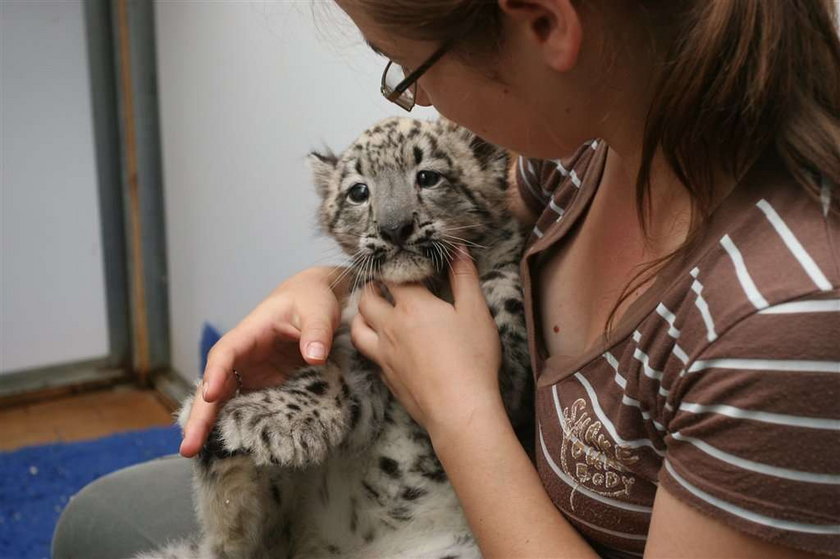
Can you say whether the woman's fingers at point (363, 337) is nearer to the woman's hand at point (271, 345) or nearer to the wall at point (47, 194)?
the woman's hand at point (271, 345)

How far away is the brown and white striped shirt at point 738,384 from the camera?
0.86 metres

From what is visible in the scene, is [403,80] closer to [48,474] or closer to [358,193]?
[358,193]

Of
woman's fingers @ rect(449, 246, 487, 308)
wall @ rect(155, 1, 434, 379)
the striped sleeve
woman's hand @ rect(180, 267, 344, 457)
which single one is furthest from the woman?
wall @ rect(155, 1, 434, 379)

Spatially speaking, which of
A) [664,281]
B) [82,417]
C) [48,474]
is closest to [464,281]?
[664,281]

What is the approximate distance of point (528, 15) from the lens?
0.98 m

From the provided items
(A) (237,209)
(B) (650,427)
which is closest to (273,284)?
(A) (237,209)

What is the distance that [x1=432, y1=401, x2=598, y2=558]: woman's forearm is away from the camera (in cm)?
118

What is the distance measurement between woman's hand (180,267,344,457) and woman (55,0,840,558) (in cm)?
27

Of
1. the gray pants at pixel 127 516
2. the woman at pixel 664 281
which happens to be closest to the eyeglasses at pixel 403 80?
the woman at pixel 664 281

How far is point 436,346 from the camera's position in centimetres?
141

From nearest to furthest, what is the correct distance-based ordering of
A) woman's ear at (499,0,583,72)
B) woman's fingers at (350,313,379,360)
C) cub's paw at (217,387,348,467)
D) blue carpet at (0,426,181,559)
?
1. woman's ear at (499,0,583,72)
2. cub's paw at (217,387,348,467)
3. woman's fingers at (350,313,379,360)
4. blue carpet at (0,426,181,559)

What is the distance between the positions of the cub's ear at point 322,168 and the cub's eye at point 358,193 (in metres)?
0.14

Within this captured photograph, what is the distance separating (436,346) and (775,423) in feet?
2.09

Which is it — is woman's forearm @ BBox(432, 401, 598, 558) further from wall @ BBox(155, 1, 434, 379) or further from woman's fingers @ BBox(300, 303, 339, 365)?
wall @ BBox(155, 1, 434, 379)
